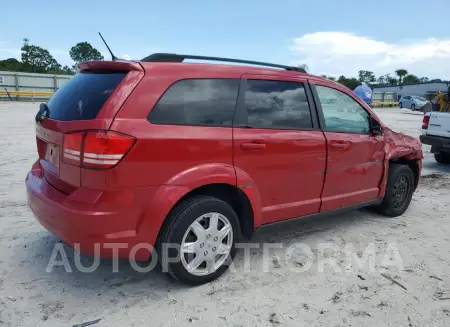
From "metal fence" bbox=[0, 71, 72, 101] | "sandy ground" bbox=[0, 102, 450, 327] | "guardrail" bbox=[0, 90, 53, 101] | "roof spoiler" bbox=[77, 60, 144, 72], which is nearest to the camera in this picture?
"sandy ground" bbox=[0, 102, 450, 327]

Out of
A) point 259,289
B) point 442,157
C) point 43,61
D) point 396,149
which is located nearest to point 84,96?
point 259,289

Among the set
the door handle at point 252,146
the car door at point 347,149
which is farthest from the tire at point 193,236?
the car door at point 347,149

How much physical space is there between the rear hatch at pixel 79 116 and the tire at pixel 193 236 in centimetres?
68

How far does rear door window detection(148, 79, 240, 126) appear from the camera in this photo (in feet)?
8.82

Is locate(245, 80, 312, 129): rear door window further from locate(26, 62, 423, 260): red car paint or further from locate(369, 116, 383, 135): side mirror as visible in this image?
locate(369, 116, 383, 135): side mirror

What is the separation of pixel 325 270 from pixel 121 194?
1902 mm

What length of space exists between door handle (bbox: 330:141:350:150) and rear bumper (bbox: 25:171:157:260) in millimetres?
1945

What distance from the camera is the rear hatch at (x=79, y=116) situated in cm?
248

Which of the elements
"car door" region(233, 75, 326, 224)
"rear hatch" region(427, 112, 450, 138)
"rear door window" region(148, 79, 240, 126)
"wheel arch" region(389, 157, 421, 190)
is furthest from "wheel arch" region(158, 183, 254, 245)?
"rear hatch" region(427, 112, 450, 138)

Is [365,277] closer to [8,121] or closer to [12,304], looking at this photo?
[12,304]

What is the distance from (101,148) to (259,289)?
1.62 metres

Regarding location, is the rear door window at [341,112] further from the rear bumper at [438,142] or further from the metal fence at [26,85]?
the metal fence at [26,85]

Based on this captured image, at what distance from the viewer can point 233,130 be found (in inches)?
117

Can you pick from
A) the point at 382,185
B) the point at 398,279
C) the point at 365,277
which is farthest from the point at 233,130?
the point at 382,185
